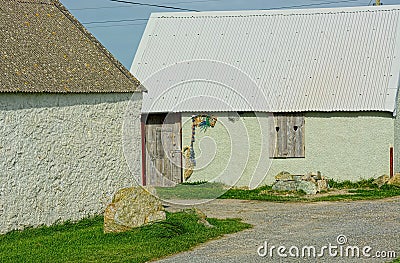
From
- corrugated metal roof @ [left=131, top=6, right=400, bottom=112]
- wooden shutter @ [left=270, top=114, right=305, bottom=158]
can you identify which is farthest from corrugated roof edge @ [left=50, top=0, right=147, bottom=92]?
wooden shutter @ [left=270, top=114, right=305, bottom=158]

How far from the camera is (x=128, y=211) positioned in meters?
14.0

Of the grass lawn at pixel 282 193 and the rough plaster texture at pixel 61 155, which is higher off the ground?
the rough plaster texture at pixel 61 155

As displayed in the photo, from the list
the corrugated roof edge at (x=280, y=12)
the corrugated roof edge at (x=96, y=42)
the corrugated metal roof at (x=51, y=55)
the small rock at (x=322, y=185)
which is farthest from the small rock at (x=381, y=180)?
the corrugated metal roof at (x=51, y=55)

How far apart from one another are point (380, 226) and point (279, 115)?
7763 millimetres

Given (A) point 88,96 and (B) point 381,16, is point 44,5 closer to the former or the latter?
(A) point 88,96

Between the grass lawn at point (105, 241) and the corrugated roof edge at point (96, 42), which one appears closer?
the grass lawn at point (105, 241)

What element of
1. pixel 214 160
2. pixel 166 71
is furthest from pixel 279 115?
pixel 166 71

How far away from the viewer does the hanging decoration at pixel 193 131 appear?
22688 mm

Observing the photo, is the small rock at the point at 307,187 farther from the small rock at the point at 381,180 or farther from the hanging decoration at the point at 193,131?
the hanging decoration at the point at 193,131

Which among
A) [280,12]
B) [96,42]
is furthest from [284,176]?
[96,42]

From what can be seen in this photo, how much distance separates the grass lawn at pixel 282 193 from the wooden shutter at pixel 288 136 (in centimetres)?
107

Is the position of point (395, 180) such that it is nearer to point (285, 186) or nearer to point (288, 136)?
point (285, 186)

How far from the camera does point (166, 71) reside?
24203mm

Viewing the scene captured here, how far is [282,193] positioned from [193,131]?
3.65 metres
